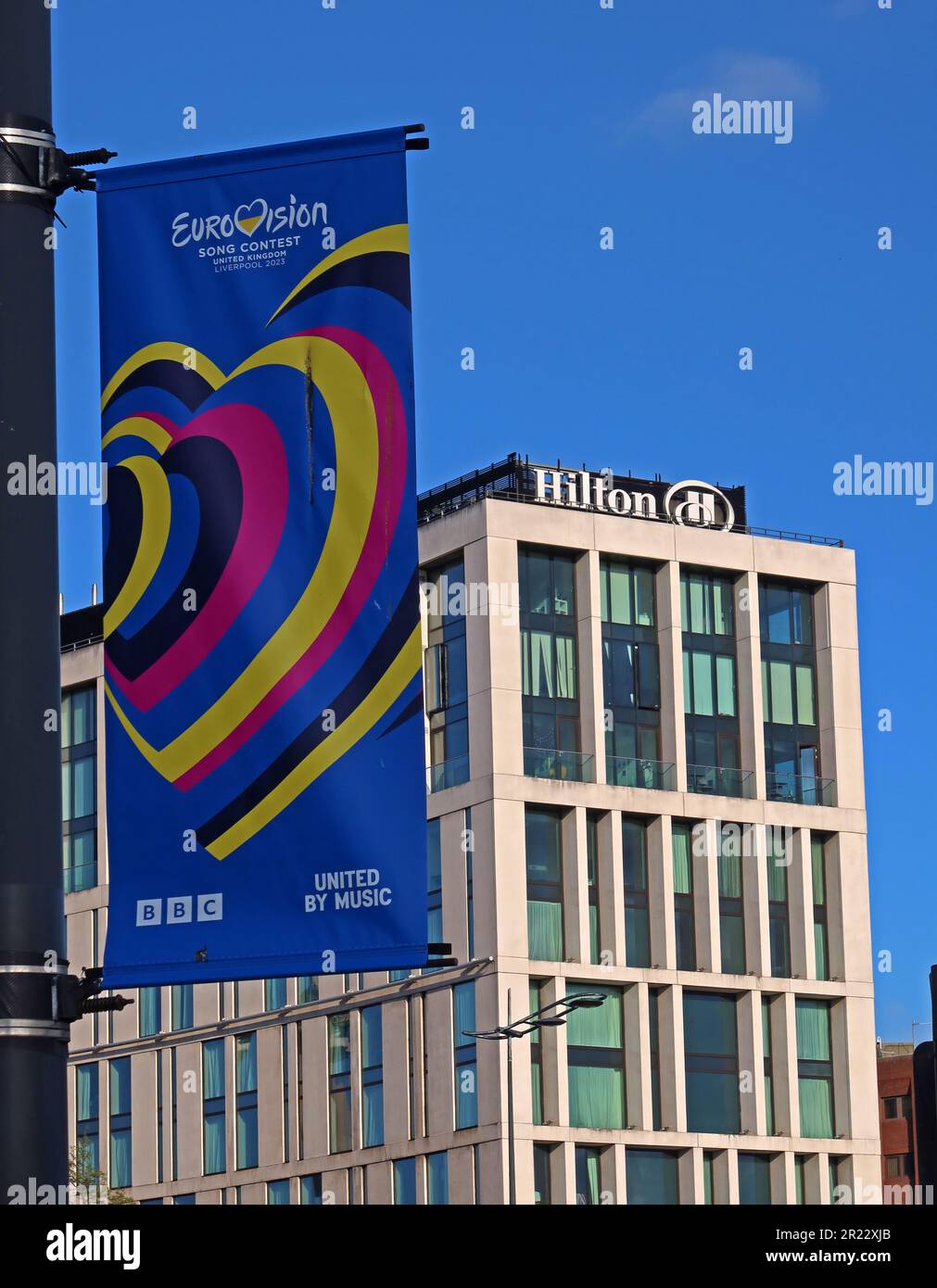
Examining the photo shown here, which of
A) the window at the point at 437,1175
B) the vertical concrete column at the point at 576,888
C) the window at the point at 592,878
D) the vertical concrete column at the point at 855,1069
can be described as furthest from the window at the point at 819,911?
the window at the point at 437,1175

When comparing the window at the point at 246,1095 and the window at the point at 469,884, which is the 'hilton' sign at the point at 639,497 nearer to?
the window at the point at 469,884

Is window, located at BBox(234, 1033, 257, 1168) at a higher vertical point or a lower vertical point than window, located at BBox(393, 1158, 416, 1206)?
higher

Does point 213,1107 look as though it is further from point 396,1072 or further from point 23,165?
point 23,165

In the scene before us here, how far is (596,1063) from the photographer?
3204 inches

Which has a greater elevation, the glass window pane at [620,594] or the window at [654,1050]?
the glass window pane at [620,594]

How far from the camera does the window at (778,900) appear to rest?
8675 centimetres

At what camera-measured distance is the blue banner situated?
35.7 ft

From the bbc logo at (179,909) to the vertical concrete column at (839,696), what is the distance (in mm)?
79544

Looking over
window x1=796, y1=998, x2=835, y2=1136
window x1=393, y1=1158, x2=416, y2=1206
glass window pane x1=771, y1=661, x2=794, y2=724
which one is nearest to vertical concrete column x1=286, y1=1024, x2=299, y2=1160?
window x1=393, y1=1158, x2=416, y2=1206

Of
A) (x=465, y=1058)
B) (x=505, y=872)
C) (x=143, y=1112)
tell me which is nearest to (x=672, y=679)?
(x=505, y=872)

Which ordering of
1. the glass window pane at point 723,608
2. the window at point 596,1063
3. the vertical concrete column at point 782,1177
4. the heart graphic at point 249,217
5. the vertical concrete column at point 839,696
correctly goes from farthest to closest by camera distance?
→ the vertical concrete column at point 839,696 < the glass window pane at point 723,608 < the vertical concrete column at point 782,1177 < the window at point 596,1063 < the heart graphic at point 249,217

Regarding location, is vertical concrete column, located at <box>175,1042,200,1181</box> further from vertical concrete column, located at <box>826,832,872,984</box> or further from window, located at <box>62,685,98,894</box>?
vertical concrete column, located at <box>826,832,872,984</box>

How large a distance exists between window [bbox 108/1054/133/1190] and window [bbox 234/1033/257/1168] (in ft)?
19.9
